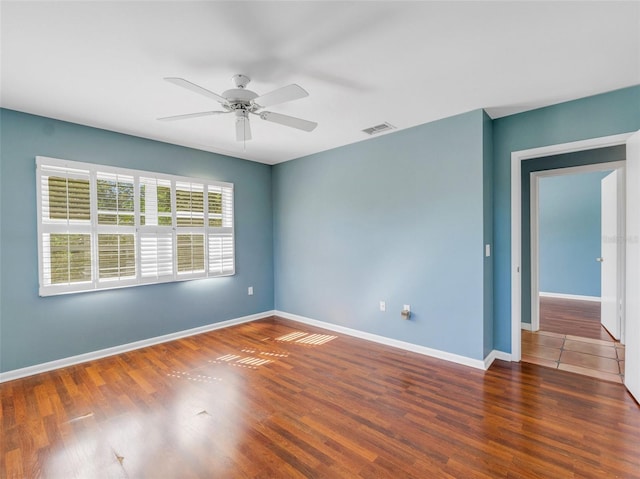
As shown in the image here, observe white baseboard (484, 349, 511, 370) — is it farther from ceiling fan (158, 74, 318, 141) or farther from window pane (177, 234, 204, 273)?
window pane (177, 234, 204, 273)

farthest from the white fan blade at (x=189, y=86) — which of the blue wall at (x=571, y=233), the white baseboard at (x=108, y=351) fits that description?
the blue wall at (x=571, y=233)

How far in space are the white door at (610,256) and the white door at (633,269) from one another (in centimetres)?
153

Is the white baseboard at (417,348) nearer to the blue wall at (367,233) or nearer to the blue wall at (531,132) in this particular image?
the blue wall at (367,233)

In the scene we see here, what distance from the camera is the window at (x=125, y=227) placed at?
3070mm

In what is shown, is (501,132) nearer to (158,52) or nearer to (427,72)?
(427,72)

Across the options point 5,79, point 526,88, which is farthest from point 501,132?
point 5,79

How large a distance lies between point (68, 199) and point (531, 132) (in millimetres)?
4742

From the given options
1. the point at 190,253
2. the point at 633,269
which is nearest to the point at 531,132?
the point at 633,269

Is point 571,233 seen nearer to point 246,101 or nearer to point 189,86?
point 246,101

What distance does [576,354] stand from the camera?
131 inches

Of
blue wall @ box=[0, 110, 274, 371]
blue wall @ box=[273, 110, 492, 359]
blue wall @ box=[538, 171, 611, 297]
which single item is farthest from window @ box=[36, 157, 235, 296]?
blue wall @ box=[538, 171, 611, 297]

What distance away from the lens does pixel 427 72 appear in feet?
7.48

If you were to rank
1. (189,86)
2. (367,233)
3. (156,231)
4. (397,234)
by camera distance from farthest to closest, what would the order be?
(367,233), (156,231), (397,234), (189,86)

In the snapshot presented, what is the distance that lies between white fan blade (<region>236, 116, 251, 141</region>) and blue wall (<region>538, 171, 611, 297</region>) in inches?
236
